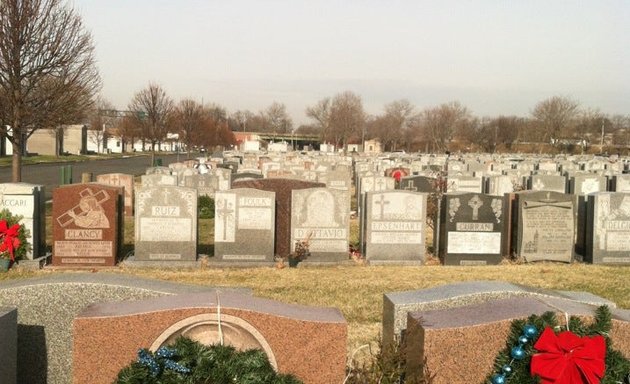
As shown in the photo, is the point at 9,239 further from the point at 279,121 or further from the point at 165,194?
the point at 279,121

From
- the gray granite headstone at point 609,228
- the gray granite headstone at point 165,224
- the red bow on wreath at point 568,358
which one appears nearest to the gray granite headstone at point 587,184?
the gray granite headstone at point 609,228

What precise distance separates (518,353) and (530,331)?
0.15m

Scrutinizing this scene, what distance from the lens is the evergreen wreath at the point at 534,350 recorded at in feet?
14.5

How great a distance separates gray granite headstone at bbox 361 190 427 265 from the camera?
1393 cm

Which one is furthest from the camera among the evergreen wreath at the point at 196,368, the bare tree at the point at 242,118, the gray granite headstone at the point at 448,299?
the bare tree at the point at 242,118

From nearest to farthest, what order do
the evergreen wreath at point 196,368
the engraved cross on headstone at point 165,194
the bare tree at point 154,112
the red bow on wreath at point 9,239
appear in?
the evergreen wreath at point 196,368
the red bow on wreath at point 9,239
the engraved cross on headstone at point 165,194
the bare tree at point 154,112

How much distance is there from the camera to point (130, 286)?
5.52 meters

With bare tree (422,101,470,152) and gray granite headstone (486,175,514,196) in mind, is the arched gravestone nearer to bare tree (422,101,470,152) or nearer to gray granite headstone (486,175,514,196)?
gray granite headstone (486,175,514,196)

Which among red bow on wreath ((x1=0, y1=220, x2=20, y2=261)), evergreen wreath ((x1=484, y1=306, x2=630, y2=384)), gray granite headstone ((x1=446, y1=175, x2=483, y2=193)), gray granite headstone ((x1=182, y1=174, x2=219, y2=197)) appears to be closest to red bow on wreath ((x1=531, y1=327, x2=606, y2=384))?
evergreen wreath ((x1=484, y1=306, x2=630, y2=384))

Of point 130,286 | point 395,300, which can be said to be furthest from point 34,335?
point 395,300

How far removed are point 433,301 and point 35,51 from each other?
17780mm

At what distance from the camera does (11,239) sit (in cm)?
1276

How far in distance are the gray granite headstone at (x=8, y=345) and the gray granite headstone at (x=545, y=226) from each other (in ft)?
35.6

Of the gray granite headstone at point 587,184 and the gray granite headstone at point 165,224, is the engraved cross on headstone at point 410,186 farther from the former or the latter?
the gray granite headstone at point 165,224
